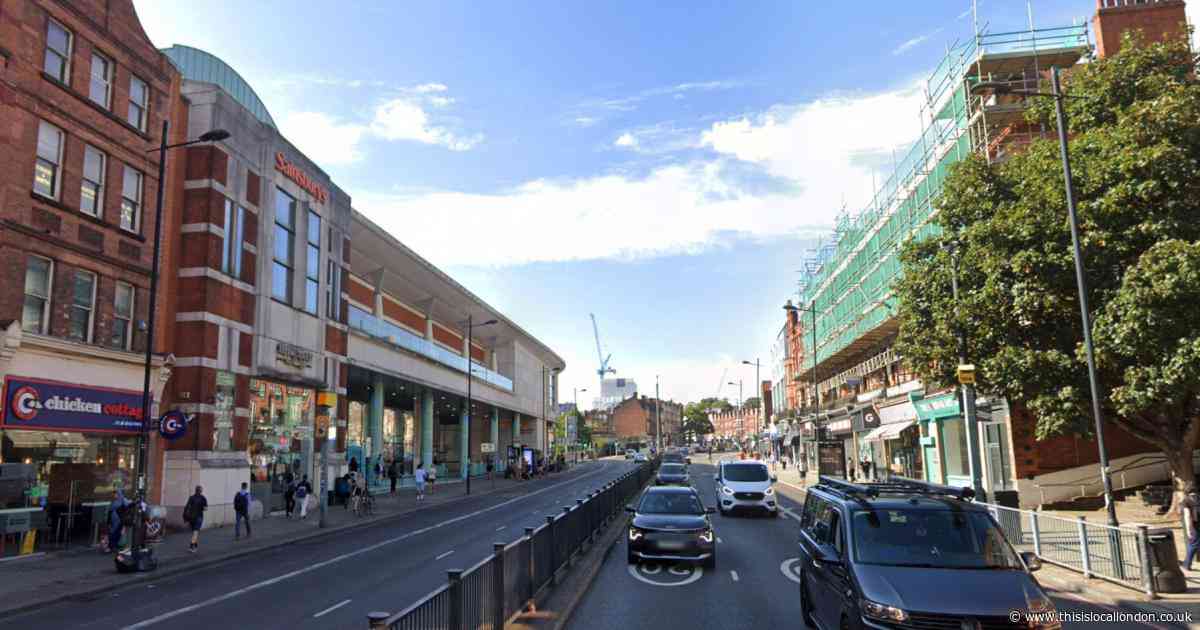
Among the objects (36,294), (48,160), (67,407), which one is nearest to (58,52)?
(48,160)

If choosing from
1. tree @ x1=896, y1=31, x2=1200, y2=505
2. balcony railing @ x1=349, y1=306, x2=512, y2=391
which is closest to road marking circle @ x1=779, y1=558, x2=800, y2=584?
tree @ x1=896, y1=31, x2=1200, y2=505

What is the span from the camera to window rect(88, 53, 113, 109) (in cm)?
2330

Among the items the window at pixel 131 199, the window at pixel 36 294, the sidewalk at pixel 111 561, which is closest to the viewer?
the sidewalk at pixel 111 561

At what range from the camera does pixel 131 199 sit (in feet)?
80.8

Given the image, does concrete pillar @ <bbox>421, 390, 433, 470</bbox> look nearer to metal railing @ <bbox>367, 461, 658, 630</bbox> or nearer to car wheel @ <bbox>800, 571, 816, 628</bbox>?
metal railing @ <bbox>367, 461, 658, 630</bbox>

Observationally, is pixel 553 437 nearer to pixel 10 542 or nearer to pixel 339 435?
pixel 339 435

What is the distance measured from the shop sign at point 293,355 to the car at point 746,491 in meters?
18.5

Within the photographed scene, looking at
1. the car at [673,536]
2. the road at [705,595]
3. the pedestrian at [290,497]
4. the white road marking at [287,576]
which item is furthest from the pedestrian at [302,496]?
the car at [673,536]

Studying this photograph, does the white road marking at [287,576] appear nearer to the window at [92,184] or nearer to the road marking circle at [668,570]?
the road marking circle at [668,570]

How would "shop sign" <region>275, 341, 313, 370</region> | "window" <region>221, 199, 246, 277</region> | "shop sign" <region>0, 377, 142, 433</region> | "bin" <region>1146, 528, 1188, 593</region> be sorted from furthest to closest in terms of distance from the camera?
1. "shop sign" <region>275, 341, 313, 370</region>
2. "window" <region>221, 199, 246, 277</region>
3. "shop sign" <region>0, 377, 142, 433</region>
4. "bin" <region>1146, 528, 1188, 593</region>

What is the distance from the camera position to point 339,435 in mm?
37188

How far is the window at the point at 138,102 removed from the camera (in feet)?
81.7

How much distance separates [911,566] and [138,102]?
89.6 ft

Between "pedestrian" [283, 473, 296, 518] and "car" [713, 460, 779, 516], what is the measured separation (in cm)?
1724
